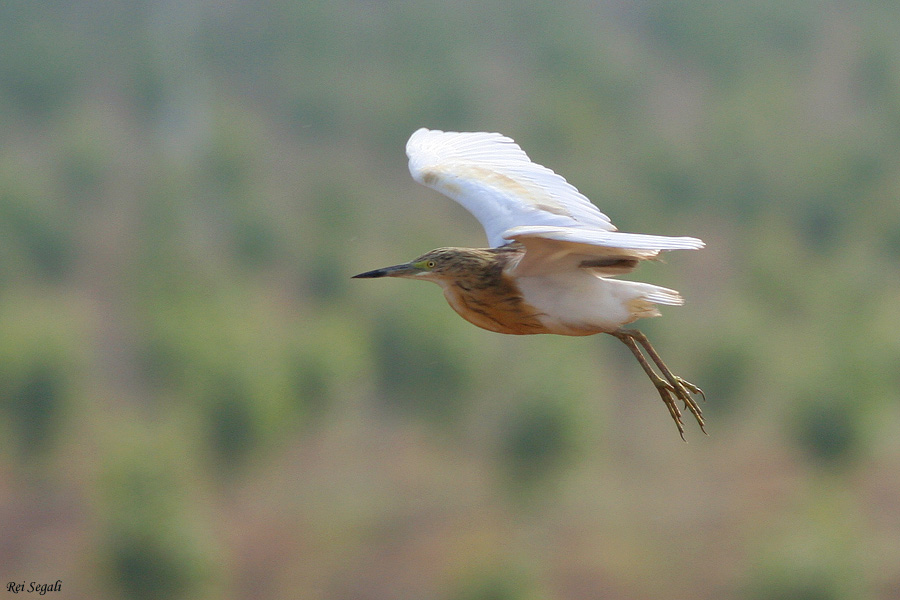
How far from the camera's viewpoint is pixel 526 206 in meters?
3.13

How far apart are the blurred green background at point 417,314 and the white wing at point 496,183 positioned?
11.7 meters

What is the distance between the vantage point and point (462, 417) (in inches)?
724

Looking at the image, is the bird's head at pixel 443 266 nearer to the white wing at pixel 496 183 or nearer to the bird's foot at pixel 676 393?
the white wing at pixel 496 183

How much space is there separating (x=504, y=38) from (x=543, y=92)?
9.95 ft

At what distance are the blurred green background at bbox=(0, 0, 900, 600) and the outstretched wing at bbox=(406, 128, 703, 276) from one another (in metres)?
11.7

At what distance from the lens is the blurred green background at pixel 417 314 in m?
16.3

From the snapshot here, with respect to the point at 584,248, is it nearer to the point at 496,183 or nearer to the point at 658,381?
the point at 658,381

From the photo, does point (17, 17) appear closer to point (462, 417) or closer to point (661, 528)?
point (462, 417)

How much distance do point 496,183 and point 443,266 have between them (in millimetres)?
537

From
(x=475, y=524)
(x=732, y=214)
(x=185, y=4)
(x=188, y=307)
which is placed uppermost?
(x=185, y=4)

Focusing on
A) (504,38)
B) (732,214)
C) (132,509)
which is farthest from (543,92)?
(132,509)

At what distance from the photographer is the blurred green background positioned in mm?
16297

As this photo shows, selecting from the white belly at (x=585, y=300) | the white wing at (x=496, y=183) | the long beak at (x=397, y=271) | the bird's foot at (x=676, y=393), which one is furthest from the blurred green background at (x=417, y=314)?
the white belly at (x=585, y=300)

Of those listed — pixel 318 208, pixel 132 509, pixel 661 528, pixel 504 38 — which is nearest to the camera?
pixel 132 509
